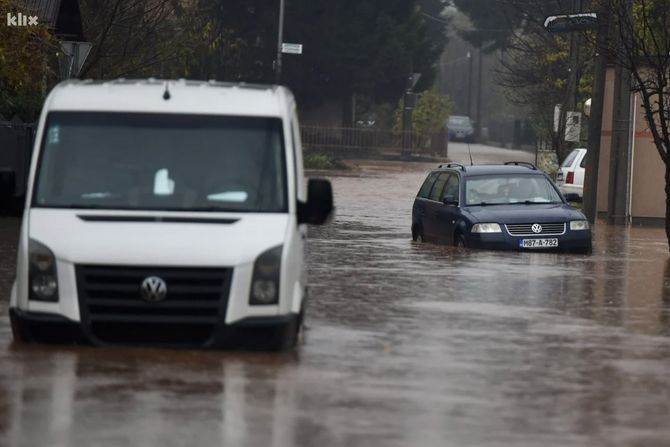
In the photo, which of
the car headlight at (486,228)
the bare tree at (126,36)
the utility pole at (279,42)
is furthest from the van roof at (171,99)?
the utility pole at (279,42)

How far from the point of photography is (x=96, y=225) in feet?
40.0

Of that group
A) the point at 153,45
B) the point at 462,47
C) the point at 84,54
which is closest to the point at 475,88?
the point at 462,47

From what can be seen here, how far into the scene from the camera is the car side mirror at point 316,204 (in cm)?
1272

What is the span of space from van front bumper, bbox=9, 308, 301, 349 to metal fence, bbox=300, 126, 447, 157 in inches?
2562

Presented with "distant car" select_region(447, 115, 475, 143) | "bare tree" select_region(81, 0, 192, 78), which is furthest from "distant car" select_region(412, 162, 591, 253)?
"distant car" select_region(447, 115, 475, 143)

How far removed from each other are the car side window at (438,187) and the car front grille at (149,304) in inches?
594

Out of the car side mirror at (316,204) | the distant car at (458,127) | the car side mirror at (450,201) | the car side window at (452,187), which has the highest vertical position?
the car side mirror at (316,204)

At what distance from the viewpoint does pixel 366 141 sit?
80.1 m

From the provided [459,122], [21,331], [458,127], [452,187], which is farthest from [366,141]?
[21,331]

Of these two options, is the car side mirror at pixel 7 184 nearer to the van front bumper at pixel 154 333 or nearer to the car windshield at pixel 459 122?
the van front bumper at pixel 154 333

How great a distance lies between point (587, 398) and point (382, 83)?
6766 centimetres

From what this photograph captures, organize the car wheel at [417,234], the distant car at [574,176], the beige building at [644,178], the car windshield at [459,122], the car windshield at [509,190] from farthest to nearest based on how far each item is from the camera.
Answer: the car windshield at [459,122]
the distant car at [574,176]
the beige building at [644,178]
the car wheel at [417,234]
the car windshield at [509,190]

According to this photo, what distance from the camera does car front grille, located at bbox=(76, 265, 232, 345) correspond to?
11891 millimetres

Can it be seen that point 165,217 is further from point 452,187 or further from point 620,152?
point 620,152
